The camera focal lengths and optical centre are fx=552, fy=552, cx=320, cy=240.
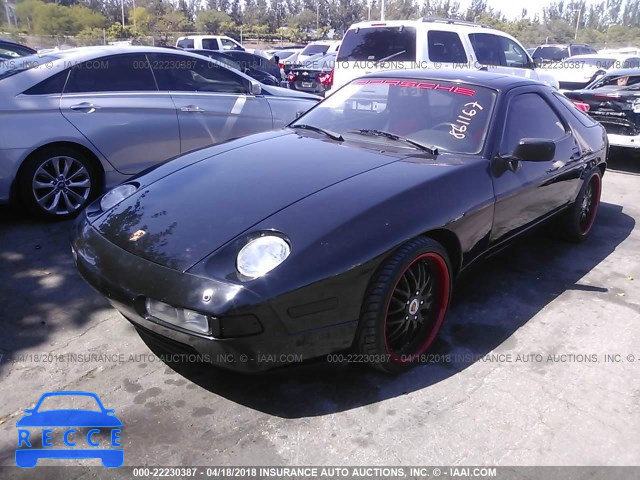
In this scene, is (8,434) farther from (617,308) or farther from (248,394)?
Result: (617,308)

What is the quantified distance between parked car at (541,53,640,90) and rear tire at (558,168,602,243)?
39.6 feet

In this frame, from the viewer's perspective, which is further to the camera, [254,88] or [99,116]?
[254,88]

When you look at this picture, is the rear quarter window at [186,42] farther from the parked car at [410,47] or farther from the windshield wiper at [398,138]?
the windshield wiper at [398,138]

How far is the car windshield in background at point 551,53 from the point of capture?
2191 cm

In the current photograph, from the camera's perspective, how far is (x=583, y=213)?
16.0 ft

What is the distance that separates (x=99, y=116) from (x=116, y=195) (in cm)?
212

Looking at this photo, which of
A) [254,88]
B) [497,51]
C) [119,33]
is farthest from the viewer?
[119,33]

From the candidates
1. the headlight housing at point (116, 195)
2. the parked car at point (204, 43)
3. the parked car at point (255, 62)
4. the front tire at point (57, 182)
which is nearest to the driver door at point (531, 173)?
the headlight housing at point (116, 195)

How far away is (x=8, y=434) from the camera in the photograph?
7.82 ft

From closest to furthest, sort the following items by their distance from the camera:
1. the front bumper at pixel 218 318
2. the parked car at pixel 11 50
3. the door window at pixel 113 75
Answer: the front bumper at pixel 218 318, the door window at pixel 113 75, the parked car at pixel 11 50

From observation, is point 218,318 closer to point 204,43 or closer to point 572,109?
point 572,109

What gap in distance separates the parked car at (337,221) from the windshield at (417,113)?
0.04 ft

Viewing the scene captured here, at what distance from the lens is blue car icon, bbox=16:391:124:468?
7.45 feet

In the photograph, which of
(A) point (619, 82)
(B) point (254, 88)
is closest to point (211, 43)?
(A) point (619, 82)
